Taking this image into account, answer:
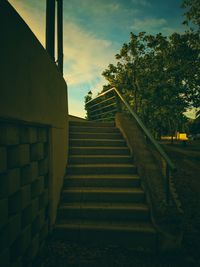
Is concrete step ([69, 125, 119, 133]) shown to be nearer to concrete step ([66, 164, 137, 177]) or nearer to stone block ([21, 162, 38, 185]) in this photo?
concrete step ([66, 164, 137, 177])

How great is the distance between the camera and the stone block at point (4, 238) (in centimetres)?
193

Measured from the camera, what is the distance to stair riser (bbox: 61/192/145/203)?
390cm

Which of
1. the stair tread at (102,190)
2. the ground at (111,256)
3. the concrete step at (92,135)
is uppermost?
the concrete step at (92,135)

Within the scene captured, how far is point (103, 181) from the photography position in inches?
167

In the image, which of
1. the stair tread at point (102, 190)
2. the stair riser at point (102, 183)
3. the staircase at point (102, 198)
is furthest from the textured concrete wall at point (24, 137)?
the stair riser at point (102, 183)

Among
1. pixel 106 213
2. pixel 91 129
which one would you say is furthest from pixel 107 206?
pixel 91 129

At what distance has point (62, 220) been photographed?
3.55 metres

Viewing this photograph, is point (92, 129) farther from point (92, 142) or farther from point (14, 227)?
point (14, 227)

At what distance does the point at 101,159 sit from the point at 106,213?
1460 mm

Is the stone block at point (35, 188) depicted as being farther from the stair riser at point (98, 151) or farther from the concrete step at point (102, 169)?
the stair riser at point (98, 151)

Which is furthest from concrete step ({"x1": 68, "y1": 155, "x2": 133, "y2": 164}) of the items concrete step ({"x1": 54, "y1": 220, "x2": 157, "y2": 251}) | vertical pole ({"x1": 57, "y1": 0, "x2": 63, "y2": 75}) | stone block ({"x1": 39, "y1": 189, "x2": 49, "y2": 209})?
vertical pole ({"x1": 57, "y1": 0, "x2": 63, "y2": 75})

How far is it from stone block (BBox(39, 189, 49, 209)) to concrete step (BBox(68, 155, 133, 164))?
5.07 ft

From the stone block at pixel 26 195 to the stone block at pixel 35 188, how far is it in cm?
12

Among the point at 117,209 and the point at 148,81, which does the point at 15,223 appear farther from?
the point at 148,81
